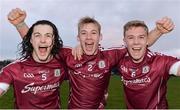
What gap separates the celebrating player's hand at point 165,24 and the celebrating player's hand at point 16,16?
2.44 m

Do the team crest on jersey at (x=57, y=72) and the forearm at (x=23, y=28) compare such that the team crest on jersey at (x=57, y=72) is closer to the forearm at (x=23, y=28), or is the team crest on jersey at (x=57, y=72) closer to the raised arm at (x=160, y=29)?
the forearm at (x=23, y=28)

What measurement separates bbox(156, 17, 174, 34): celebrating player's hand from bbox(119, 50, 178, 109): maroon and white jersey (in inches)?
18.3

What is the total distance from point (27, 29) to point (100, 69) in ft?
5.09

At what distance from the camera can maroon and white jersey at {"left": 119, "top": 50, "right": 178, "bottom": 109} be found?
8.30 metres

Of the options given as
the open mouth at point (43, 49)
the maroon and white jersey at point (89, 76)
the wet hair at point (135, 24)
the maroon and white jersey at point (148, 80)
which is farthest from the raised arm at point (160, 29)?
the open mouth at point (43, 49)

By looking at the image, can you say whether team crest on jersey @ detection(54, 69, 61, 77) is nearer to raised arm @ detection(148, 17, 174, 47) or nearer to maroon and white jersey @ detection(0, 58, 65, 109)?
maroon and white jersey @ detection(0, 58, 65, 109)

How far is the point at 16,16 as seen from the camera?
28.4ft

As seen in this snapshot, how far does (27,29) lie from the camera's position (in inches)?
348

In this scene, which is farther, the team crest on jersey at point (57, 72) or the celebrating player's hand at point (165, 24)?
the team crest on jersey at point (57, 72)

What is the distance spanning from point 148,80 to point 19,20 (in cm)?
257

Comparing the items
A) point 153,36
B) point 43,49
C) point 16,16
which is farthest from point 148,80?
point 16,16

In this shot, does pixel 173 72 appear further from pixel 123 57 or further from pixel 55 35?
pixel 55 35

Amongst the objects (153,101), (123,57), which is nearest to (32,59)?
(123,57)

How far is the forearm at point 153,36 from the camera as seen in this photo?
8.59 m
